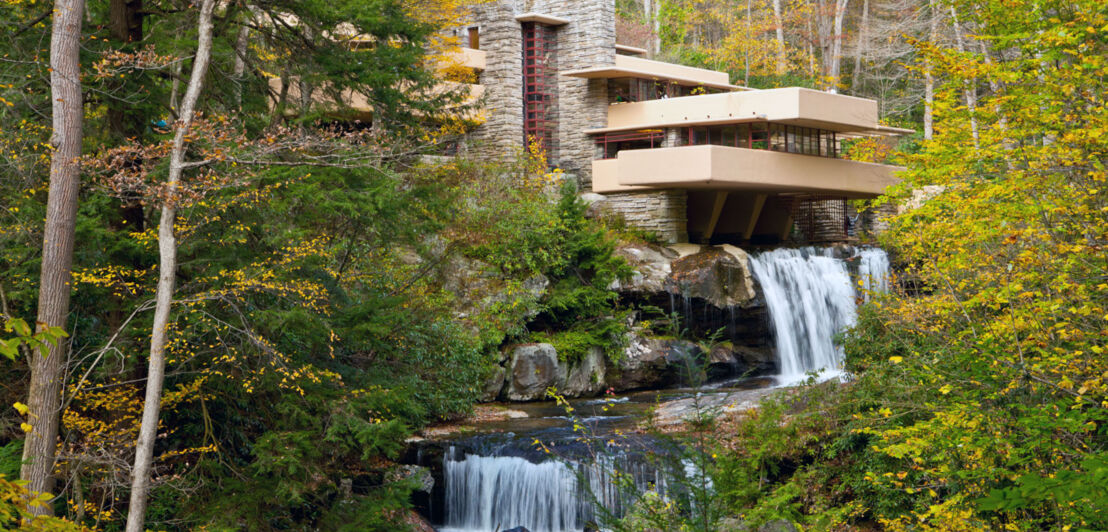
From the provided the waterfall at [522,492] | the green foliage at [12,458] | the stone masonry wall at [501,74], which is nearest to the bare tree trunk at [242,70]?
the green foliage at [12,458]

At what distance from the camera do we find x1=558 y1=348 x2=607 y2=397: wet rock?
20.4 m

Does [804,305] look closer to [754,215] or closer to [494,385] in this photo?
[754,215]

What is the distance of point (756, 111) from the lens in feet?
82.9

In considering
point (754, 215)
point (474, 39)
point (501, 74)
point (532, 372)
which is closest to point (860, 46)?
point (754, 215)

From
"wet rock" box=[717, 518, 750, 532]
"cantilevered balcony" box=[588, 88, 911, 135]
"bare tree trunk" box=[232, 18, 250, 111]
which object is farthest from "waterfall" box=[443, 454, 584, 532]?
"cantilevered balcony" box=[588, 88, 911, 135]

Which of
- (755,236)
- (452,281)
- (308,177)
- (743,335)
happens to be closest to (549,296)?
(452,281)

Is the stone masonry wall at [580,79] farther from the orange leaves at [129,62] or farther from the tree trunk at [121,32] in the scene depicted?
the orange leaves at [129,62]

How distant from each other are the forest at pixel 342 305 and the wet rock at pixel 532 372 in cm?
287

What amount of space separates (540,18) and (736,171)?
24.6 feet

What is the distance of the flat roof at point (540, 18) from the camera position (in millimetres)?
27406

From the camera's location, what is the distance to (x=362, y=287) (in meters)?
15.2

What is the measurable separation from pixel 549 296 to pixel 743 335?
517 cm

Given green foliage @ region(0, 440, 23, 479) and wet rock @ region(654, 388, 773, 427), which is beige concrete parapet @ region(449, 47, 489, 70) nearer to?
wet rock @ region(654, 388, 773, 427)

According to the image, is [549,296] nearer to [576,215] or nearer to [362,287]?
[576,215]
